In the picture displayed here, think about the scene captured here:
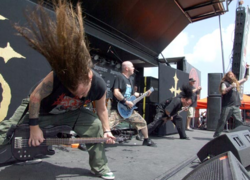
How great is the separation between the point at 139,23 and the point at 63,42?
5050 millimetres

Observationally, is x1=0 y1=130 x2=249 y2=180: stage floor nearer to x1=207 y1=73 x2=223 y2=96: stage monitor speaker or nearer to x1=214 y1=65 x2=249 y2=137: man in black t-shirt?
x1=214 y1=65 x2=249 y2=137: man in black t-shirt

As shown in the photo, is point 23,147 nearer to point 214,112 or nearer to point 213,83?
point 214,112

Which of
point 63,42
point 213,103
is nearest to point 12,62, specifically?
point 63,42

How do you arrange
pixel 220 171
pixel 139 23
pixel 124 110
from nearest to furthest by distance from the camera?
pixel 220 171
pixel 124 110
pixel 139 23

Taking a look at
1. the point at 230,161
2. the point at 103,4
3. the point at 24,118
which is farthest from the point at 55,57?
the point at 103,4

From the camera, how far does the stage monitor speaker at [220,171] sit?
119 centimetres

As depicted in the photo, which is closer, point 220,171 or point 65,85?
point 220,171

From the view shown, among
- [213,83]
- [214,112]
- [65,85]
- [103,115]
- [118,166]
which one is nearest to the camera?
[65,85]

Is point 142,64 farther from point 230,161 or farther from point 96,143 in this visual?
point 230,161

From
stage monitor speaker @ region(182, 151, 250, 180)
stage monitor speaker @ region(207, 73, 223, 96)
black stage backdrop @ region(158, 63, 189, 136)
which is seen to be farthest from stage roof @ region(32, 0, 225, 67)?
stage monitor speaker @ region(182, 151, 250, 180)

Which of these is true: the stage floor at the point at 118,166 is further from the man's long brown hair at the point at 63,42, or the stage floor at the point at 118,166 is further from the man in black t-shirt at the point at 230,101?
the man in black t-shirt at the point at 230,101

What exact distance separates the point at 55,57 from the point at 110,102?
249 cm

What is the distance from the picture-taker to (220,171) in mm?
1276

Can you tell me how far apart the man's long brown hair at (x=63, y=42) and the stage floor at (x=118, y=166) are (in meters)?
1.19
